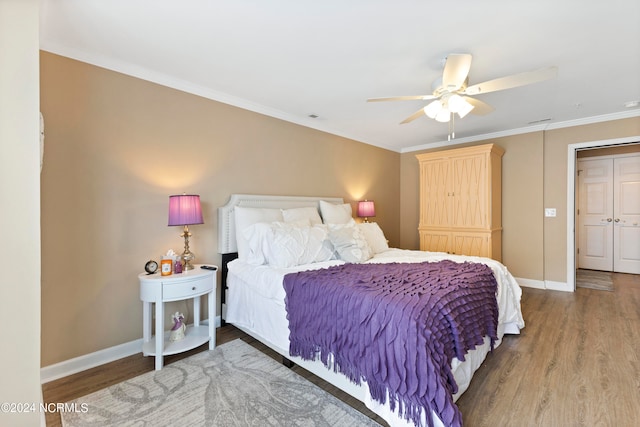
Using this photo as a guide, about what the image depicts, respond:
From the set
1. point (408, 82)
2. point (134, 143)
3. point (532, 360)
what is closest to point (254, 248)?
point (134, 143)

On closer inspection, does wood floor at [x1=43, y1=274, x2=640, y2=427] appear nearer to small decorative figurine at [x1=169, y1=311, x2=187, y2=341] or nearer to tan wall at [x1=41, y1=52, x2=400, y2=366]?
small decorative figurine at [x1=169, y1=311, x2=187, y2=341]

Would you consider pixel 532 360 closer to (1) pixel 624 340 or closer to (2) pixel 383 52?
(1) pixel 624 340

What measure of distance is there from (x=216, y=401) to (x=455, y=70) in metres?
2.74

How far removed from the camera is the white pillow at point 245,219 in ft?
9.21

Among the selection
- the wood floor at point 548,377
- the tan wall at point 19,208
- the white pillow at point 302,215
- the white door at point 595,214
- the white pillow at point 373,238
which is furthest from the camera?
the white door at point 595,214

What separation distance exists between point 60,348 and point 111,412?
776 mm

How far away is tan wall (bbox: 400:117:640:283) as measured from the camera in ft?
13.4

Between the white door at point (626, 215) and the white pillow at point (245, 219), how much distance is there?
6.26 metres

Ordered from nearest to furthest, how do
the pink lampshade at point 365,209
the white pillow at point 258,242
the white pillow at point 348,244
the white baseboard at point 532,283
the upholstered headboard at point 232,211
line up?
the white pillow at point 258,242, the white pillow at point 348,244, the upholstered headboard at point 232,211, the white baseboard at point 532,283, the pink lampshade at point 365,209

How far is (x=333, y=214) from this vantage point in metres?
3.72

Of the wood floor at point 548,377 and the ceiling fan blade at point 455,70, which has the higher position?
the ceiling fan blade at point 455,70

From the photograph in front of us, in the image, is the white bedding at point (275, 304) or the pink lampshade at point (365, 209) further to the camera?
the pink lampshade at point (365, 209)

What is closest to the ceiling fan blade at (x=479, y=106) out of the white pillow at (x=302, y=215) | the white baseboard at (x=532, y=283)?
the white pillow at (x=302, y=215)

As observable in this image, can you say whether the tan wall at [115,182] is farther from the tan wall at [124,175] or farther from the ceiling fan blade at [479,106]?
the ceiling fan blade at [479,106]
